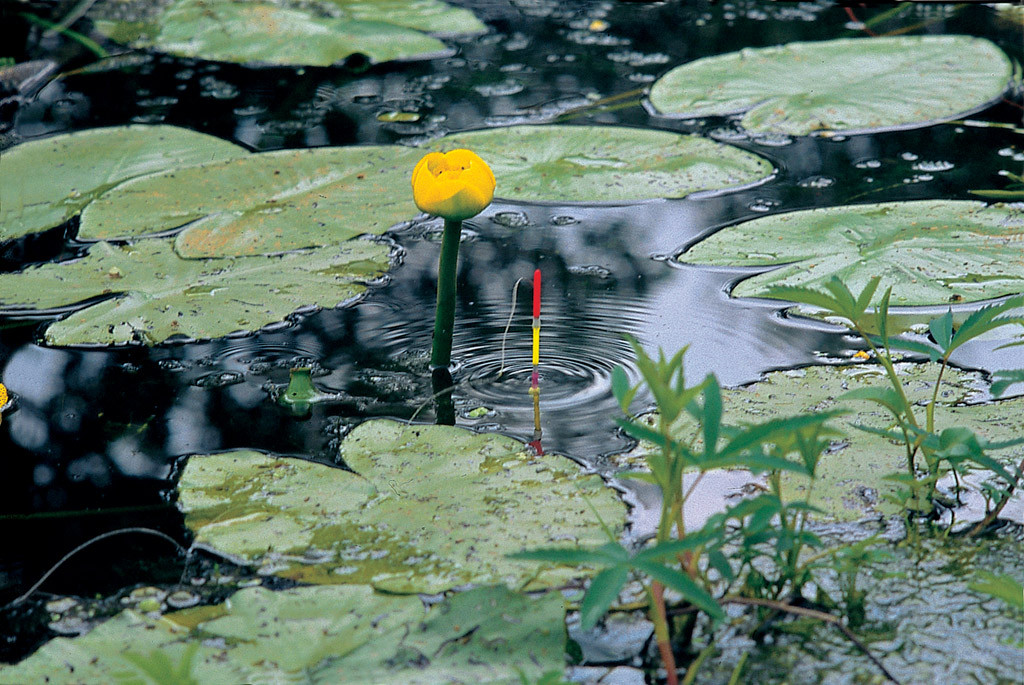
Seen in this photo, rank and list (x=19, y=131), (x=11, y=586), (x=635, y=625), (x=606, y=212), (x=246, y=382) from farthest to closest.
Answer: (x=19, y=131) < (x=606, y=212) < (x=246, y=382) < (x=11, y=586) < (x=635, y=625)

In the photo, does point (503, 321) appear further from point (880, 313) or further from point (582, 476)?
point (880, 313)

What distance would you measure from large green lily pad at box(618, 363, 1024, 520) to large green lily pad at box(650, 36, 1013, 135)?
4.73ft

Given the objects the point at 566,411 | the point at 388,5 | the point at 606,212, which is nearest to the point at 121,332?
the point at 566,411

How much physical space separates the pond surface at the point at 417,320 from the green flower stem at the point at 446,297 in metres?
0.04

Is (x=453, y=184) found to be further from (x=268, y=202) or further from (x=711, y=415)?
(x=268, y=202)

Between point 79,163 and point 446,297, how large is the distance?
64.3 inches

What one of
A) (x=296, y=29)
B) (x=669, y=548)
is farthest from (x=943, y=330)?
(x=296, y=29)

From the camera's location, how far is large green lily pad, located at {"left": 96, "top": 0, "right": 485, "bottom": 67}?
3898 mm

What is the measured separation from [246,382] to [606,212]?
114 cm

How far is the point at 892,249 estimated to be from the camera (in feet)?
7.15

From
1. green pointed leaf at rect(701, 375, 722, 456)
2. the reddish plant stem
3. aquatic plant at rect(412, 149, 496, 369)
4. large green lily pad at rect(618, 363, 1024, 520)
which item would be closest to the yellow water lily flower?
aquatic plant at rect(412, 149, 496, 369)

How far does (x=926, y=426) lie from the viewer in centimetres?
154

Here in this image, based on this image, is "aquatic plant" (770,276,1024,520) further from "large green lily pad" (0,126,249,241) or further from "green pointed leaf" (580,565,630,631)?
"large green lily pad" (0,126,249,241)

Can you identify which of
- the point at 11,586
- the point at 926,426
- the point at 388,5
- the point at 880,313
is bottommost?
the point at 11,586
